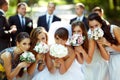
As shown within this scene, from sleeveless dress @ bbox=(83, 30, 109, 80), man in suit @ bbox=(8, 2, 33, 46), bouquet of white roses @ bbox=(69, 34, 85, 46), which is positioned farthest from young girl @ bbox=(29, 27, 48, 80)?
man in suit @ bbox=(8, 2, 33, 46)

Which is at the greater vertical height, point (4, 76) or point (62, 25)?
point (62, 25)

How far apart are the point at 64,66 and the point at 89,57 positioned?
48cm

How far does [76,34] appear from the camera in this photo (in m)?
6.36

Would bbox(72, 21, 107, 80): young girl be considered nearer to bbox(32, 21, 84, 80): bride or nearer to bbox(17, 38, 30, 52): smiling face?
bbox(32, 21, 84, 80): bride

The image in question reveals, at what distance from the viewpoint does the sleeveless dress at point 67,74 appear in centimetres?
639

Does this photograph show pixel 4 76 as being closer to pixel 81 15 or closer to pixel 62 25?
pixel 62 25

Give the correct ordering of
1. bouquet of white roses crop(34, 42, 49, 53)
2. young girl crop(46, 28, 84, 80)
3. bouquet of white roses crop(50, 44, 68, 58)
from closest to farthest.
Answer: bouquet of white roses crop(50, 44, 68, 58), bouquet of white roses crop(34, 42, 49, 53), young girl crop(46, 28, 84, 80)

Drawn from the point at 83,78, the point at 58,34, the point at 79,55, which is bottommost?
the point at 83,78

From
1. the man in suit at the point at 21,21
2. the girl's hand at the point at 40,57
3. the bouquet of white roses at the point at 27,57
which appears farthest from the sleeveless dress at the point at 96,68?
the man in suit at the point at 21,21

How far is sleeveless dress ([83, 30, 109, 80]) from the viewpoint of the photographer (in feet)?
21.6

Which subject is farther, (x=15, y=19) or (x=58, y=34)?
(x=15, y=19)


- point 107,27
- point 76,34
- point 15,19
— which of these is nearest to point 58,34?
point 76,34

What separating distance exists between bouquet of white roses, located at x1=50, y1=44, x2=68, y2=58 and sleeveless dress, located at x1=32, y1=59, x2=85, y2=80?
→ 46cm

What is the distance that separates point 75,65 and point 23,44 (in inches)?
39.1
